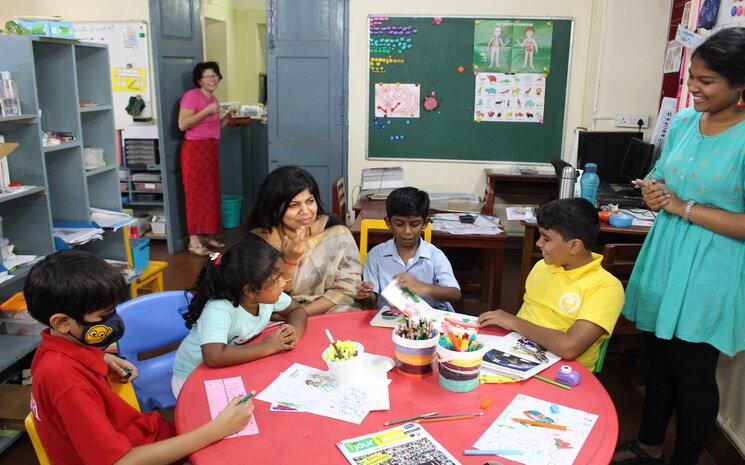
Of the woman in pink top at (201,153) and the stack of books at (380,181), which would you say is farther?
the woman in pink top at (201,153)

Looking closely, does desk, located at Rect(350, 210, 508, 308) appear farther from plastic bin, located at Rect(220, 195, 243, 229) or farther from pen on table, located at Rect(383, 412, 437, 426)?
plastic bin, located at Rect(220, 195, 243, 229)

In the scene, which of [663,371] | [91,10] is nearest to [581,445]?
[663,371]

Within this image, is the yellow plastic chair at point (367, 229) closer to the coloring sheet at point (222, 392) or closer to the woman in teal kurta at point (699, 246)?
the woman in teal kurta at point (699, 246)

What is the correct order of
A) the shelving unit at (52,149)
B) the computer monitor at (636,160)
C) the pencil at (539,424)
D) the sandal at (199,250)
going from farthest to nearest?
the sandal at (199,250), the computer monitor at (636,160), the shelving unit at (52,149), the pencil at (539,424)

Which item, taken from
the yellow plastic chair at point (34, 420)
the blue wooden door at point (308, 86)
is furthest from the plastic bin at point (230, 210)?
the yellow plastic chair at point (34, 420)

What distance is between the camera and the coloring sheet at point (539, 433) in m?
1.21

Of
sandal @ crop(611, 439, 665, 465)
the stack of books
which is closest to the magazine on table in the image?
sandal @ crop(611, 439, 665, 465)

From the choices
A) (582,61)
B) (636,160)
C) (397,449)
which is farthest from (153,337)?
(582,61)

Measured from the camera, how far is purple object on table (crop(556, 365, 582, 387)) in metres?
1.50

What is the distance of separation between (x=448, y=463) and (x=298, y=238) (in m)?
1.23

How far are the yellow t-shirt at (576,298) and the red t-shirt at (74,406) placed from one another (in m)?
1.30

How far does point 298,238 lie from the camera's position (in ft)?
7.31

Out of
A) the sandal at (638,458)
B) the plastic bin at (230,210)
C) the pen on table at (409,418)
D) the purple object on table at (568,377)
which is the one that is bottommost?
the sandal at (638,458)

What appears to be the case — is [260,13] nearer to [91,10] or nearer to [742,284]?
[91,10]
